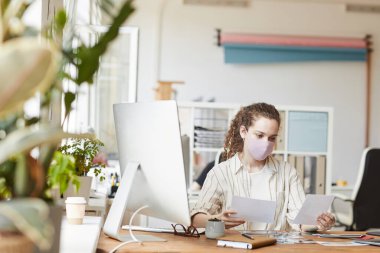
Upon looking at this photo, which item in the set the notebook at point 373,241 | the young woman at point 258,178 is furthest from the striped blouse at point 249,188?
the notebook at point 373,241

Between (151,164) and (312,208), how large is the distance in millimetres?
840

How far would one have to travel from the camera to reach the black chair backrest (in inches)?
204

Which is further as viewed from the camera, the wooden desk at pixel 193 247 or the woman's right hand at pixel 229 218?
the woman's right hand at pixel 229 218

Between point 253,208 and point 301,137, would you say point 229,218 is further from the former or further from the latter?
point 301,137

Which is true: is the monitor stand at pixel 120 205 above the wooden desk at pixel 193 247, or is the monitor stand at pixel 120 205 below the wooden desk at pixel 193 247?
above

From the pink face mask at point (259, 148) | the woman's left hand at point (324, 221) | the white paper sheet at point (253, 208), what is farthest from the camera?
the pink face mask at point (259, 148)

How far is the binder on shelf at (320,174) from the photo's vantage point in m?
5.21

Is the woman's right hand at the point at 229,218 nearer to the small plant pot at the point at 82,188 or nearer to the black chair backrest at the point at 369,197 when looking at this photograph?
the small plant pot at the point at 82,188

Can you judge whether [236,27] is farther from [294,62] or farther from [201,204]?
[201,204]

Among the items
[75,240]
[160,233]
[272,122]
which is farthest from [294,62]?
[75,240]

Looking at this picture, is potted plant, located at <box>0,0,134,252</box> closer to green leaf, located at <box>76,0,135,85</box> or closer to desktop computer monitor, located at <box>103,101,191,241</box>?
green leaf, located at <box>76,0,135,85</box>

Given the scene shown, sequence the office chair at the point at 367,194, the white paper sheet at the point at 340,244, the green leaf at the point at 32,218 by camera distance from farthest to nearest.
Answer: the office chair at the point at 367,194, the white paper sheet at the point at 340,244, the green leaf at the point at 32,218

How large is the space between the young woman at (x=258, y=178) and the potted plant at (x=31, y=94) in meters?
1.82

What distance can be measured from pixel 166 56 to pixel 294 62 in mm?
1710
